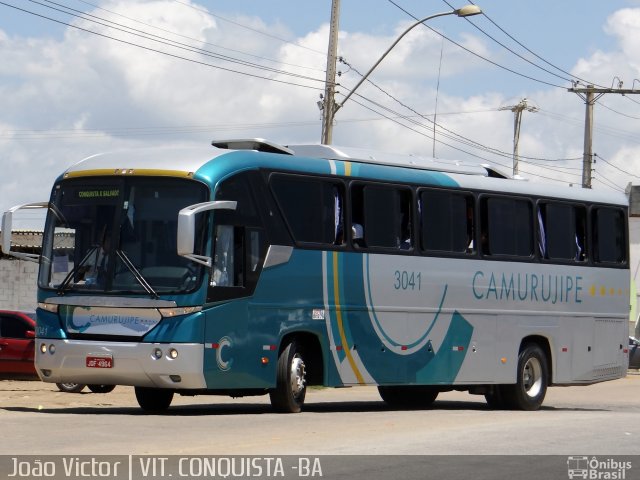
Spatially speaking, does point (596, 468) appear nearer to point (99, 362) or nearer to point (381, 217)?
point (99, 362)

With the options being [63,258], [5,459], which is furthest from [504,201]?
[5,459]

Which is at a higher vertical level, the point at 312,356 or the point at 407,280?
the point at 407,280

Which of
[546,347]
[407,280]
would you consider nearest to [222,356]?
[407,280]

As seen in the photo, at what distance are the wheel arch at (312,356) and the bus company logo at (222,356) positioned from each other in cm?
163

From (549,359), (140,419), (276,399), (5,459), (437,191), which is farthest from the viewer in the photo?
(549,359)

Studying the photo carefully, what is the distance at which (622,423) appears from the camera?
17875 millimetres

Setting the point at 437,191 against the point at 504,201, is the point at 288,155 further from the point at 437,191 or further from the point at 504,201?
the point at 504,201

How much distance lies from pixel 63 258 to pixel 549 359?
910 cm

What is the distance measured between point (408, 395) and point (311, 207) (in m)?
5.68

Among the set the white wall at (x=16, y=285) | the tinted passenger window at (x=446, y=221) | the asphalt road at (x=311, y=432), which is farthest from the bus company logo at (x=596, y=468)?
the white wall at (x=16, y=285)

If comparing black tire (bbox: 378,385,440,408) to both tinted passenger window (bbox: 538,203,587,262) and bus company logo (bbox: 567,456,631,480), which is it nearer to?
tinted passenger window (bbox: 538,203,587,262)

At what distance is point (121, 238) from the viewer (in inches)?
697

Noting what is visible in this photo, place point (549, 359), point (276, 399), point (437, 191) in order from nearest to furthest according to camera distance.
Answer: point (276, 399)
point (437, 191)
point (549, 359)

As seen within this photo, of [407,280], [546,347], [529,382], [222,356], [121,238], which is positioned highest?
[121,238]
